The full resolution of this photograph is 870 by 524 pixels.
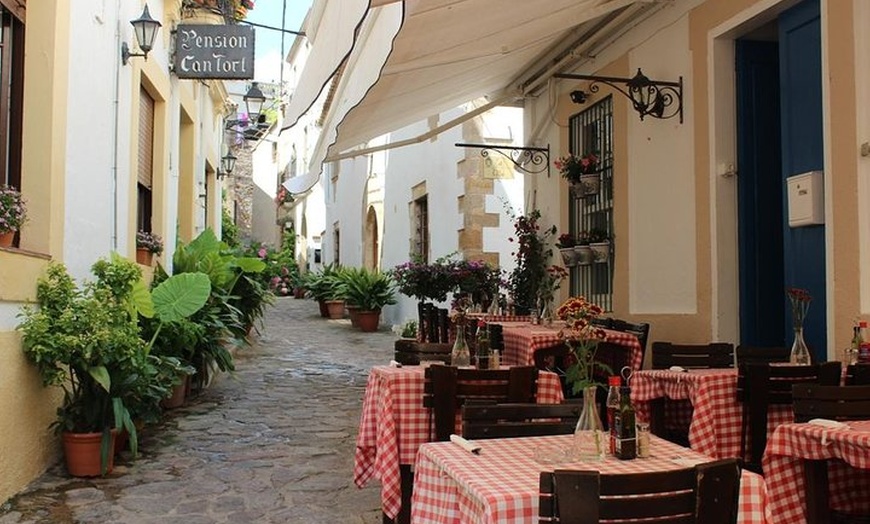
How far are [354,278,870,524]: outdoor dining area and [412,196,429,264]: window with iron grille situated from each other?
9.22m

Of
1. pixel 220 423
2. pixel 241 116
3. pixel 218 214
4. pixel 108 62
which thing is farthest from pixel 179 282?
pixel 241 116

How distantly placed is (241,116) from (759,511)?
18418 millimetres

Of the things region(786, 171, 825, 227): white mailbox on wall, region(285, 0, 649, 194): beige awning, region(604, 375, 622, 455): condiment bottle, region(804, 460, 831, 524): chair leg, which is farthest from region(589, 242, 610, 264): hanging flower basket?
region(604, 375, 622, 455): condiment bottle

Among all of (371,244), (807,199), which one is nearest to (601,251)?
(807,199)

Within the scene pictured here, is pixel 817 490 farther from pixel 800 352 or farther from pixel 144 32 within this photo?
pixel 144 32

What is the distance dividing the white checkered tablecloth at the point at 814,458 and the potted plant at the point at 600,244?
3808 mm

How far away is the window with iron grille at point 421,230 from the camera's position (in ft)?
45.9

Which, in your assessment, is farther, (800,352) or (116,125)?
(116,125)

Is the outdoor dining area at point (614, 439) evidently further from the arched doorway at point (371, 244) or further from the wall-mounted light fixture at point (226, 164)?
the arched doorway at point (371, 244)

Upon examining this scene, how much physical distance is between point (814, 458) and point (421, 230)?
38.7 feet

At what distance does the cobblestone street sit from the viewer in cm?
420

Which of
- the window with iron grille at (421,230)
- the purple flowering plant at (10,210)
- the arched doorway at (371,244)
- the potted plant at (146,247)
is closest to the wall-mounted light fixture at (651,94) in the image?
the purple flowering plant at (10,210)

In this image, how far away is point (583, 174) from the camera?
7.30 meters

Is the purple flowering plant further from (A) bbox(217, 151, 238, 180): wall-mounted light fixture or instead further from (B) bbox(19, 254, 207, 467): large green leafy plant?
(A) bbox(217, 151, 238, 180): wall-mounted light fixture
